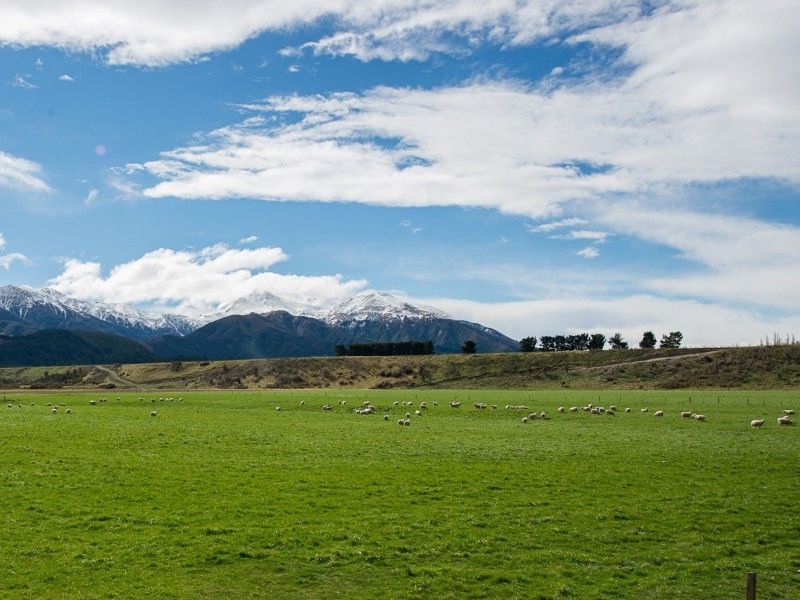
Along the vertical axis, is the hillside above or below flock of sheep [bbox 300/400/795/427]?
above

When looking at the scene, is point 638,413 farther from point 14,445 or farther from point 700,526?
point 14,445

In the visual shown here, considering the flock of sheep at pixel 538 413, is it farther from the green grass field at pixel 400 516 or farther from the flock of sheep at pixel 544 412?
the green grass field at pixel 400 516

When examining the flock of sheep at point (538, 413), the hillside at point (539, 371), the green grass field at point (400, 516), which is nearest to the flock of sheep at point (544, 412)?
the flock of sheep at point (538, 413)

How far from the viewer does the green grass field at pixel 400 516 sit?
822 inches

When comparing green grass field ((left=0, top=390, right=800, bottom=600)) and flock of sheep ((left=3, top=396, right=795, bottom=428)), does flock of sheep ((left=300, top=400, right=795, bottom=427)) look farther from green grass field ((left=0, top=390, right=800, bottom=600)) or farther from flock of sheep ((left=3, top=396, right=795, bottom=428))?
green grass field ((left=0, top=390, right=800, bottom=600))

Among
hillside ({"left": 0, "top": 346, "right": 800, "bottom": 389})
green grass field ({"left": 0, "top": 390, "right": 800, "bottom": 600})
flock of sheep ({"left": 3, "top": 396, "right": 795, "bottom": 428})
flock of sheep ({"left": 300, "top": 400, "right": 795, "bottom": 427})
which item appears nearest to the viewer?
green grass field ({"left": 0, "top": 390, "right": 800, "bottom": 600})

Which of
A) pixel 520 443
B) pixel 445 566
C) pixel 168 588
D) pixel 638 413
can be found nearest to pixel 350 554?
pixel 445 566

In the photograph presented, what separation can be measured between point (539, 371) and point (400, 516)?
5313 inches

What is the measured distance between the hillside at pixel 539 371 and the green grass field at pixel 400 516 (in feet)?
295

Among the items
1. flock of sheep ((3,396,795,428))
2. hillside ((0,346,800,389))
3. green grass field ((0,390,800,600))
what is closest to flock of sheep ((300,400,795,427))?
flock of sheep ((3,396,795,428))

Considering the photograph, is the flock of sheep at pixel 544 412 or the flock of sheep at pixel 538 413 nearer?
the flock of sheep at pixel 538 413

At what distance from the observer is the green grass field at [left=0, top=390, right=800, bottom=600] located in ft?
68.5

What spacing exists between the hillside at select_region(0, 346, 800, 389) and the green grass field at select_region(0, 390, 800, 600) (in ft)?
295

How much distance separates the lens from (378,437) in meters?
50.8
